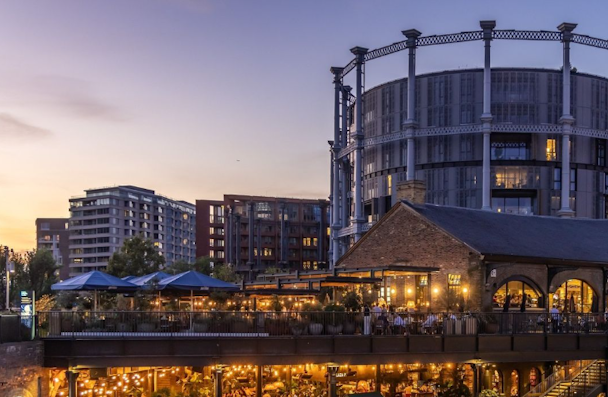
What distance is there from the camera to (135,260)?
75.8m

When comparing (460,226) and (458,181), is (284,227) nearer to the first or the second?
(458,181)

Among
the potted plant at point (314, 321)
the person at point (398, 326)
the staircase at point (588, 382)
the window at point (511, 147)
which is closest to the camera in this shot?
the potted plant at point (314, 321)

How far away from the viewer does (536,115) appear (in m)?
74.9

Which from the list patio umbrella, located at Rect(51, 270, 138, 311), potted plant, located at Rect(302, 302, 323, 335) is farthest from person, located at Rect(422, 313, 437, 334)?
patio umbrella, located at Rect(51, 270, 138, 311)

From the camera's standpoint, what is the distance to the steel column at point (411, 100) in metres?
72.8

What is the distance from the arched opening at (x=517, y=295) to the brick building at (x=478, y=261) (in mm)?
54

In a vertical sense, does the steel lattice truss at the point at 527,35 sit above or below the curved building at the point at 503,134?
above

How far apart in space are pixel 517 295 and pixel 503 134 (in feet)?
129

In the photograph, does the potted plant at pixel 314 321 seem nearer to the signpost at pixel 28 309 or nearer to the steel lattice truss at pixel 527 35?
the signpost at pixel 28 309

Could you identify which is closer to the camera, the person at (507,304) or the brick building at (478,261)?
the person at (507,304)

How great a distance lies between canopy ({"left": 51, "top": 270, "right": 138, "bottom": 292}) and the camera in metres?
31.8

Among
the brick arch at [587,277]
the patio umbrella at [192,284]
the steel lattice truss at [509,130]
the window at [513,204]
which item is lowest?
the brick arch at [587,277]

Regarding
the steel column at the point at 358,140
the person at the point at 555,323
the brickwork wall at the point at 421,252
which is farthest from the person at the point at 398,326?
the steel column at the point at 358,140

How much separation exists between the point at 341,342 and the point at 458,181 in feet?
161
